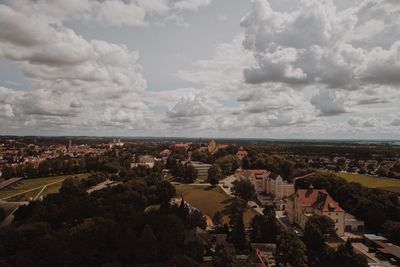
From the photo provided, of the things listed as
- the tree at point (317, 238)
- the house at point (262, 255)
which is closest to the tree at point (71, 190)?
the house at point (262, 255)

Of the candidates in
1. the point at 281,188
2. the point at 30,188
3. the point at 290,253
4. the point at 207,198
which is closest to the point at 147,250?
the point at 290,253

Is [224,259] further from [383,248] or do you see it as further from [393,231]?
[393,231]

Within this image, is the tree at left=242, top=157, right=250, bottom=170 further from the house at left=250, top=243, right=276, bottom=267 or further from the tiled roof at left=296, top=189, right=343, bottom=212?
the house at left=250, top=243, right=276, bottom=267

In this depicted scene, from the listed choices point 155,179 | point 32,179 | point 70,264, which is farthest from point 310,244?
point 32,179

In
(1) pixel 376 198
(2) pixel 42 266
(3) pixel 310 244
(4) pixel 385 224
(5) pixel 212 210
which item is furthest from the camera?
(5) pixel 212 210

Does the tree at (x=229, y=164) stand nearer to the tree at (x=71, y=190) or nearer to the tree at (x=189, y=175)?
the tree at (x=189, y=175)

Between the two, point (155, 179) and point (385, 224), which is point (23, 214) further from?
point (385, 224)

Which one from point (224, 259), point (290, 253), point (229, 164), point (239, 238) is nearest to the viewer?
point (224, 259)
